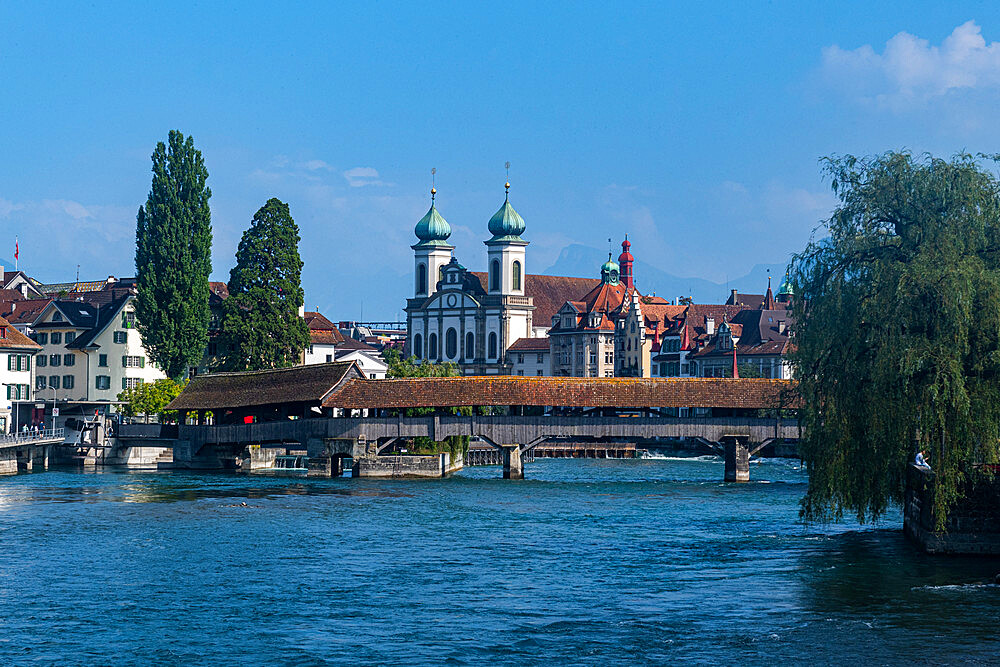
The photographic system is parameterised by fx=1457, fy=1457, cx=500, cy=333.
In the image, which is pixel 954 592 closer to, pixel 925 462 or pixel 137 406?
pixel 925 462

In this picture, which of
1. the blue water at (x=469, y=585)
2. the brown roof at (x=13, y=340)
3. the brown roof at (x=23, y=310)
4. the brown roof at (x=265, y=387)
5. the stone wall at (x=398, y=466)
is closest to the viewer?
the blue water at (x=469, y=585)

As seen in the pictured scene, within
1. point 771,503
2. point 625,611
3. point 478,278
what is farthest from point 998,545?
point 478,278

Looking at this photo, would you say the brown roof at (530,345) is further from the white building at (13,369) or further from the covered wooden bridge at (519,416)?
the covered wooden bridge at (519,416)

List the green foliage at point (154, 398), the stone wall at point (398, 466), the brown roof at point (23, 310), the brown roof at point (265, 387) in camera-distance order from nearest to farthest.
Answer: the stone wall at point (398, 466), the brown roof at point (265, 387), the green foliage at point (154, 398), the brown roof at point (23, 310)

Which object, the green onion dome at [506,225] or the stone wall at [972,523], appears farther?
the green onion dome at [506,225]

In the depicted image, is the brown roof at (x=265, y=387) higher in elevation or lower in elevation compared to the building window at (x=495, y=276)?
lower

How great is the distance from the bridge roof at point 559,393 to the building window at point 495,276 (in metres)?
88.3

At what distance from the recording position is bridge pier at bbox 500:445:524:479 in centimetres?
6800

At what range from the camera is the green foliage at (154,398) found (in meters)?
86.7

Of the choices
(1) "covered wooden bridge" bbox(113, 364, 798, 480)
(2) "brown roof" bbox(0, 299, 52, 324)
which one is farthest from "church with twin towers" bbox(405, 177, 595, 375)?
(1) "covered wooden bridge" bbox(113, 364, 798, 480)

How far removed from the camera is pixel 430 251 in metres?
162

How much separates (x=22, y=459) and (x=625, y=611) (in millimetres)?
47882

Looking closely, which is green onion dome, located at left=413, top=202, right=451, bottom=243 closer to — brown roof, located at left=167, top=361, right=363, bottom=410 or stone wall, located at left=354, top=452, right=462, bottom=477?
brown roof, located at left=167, top=361, right=363, bottom=410

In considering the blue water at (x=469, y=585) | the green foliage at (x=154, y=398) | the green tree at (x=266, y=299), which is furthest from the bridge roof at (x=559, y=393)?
the green foliage at (x=154, y=398)
